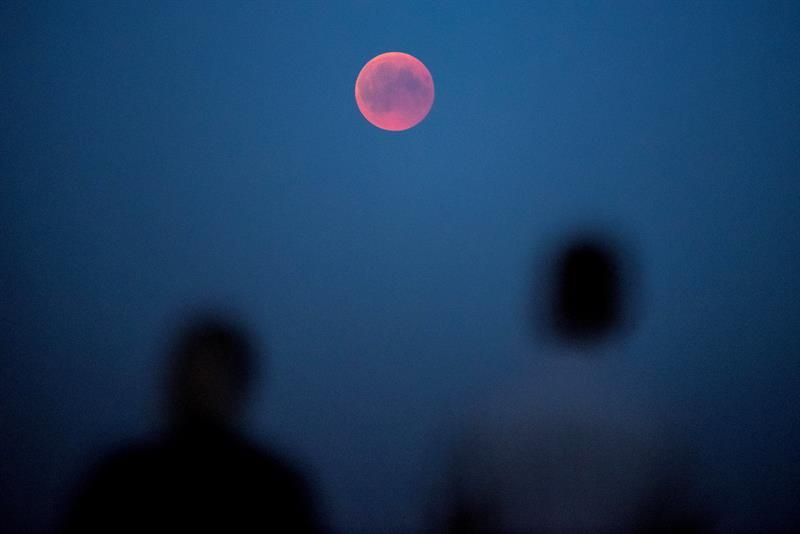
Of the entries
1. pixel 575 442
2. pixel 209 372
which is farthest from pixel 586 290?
pixel 209 372

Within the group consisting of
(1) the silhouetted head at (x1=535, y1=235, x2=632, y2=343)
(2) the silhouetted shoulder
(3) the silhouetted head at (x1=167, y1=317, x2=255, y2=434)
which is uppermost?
(1) the silhouetted head at (x1=535, y1=235, x2=632, y2=343)

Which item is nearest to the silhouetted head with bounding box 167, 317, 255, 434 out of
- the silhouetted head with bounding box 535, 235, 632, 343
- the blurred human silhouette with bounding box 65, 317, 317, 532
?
the blurred human silhouette with bounding box 65, 317, 317, 532

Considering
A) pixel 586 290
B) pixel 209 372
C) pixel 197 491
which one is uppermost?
pixel 586 290

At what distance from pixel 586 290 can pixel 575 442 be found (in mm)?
464

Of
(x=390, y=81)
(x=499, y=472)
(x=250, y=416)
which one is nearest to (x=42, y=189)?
(x=250, y=416)

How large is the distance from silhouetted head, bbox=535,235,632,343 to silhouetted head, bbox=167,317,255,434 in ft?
3.06

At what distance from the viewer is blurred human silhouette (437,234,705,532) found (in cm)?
128

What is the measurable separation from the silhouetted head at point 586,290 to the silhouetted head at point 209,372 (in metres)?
0.93

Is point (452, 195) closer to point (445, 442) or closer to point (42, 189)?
point (445, 442)

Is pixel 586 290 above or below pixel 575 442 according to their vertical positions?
above

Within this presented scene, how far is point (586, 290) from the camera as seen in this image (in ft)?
4.57

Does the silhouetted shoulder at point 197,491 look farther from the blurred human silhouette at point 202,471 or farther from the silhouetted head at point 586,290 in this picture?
the silhouetted head at point 586,290

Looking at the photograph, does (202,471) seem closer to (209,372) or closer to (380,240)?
(209,372)

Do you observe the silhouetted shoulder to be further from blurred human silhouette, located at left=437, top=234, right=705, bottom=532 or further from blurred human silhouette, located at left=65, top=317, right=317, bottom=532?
blurred human silhouette, located at left=437, top=234, right=705, bottom=532
